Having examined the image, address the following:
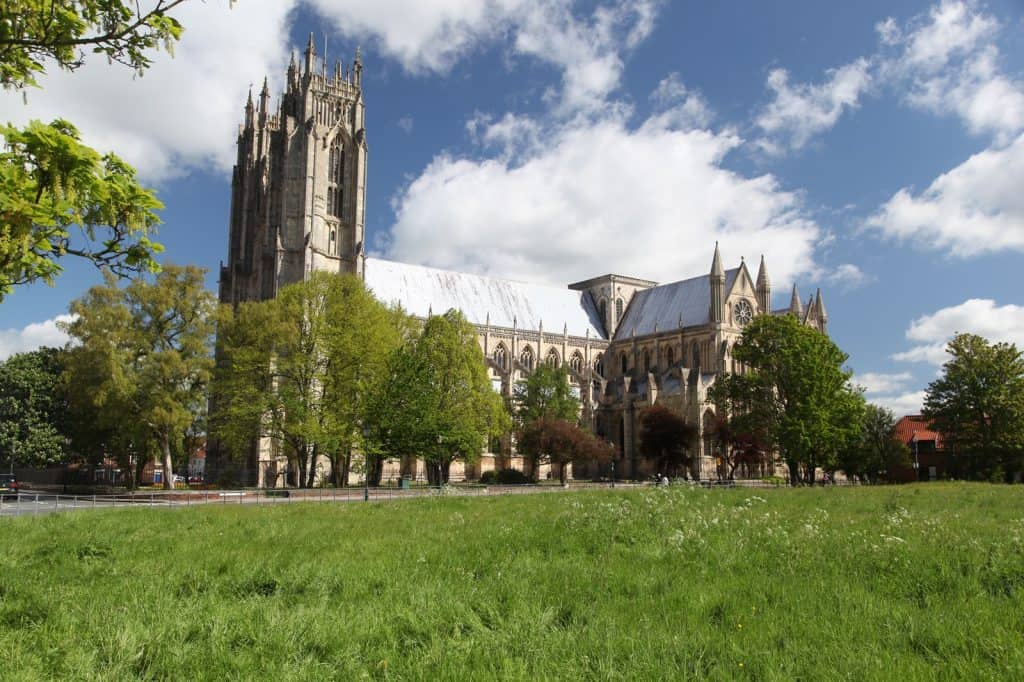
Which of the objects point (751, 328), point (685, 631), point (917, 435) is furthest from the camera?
point (917, 435)

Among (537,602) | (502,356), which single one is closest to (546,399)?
(502,356)

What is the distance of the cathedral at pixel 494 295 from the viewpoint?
6625 cm

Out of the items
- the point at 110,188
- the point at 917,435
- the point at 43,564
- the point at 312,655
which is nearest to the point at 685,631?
the point at 312,655

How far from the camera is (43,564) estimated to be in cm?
1210

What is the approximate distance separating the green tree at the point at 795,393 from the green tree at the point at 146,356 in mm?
34445

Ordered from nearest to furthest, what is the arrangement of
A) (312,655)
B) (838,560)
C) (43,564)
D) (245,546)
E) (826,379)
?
(312,655), (838,560), (43,564), (245,546), (826,379)

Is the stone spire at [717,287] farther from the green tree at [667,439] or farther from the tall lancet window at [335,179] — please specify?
the tall lancet window at [335,179]

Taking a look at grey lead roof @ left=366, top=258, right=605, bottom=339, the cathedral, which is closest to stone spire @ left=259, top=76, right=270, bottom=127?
the cathedral

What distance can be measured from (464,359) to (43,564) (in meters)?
39.6

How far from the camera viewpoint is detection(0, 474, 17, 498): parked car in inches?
1598

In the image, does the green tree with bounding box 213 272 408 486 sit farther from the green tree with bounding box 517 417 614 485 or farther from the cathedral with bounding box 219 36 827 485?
the green tree with bounding box 517 417 614 485

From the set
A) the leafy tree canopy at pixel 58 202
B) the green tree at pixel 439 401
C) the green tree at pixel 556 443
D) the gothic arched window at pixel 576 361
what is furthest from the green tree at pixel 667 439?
the leafy tree canopy at pixel 58 202

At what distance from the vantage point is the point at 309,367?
156 feet

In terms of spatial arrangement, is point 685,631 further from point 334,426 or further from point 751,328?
point 751,328
